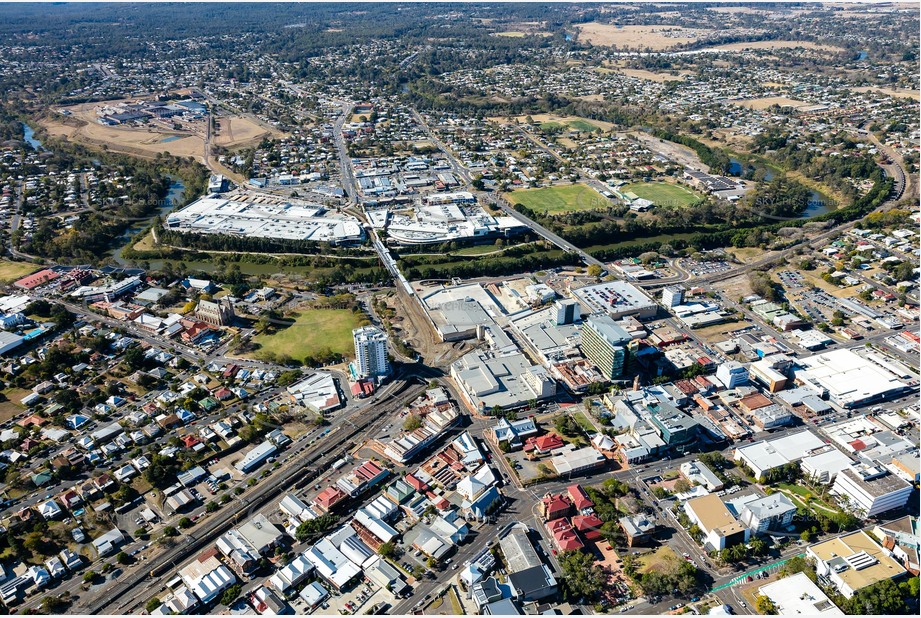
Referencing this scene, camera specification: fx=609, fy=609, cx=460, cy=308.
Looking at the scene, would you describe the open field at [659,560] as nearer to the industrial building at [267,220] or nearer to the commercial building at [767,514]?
the commercial building at [767,514]

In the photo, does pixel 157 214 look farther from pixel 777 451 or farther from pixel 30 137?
pixel 777 451

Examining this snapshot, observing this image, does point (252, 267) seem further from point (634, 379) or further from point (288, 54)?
point (288, 54)

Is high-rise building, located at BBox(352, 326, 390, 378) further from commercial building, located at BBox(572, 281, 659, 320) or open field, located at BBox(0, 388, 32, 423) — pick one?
open field, located at BBox(0, 388, 32, 423)

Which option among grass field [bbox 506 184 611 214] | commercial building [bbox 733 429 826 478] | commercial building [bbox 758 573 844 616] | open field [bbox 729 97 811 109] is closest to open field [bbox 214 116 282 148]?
grass field [bbox 506 184 611 214]

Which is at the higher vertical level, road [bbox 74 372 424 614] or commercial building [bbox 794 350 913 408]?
commercial building [bbox 794 350 913 408]

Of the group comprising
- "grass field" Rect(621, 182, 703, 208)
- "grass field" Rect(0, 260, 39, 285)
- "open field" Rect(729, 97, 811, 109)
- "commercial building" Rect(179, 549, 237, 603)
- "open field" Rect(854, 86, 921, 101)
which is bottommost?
"commercial building" Rect(179, 549, 237, 603)

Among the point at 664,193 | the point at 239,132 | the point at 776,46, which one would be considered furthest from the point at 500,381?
the point at 776,46
